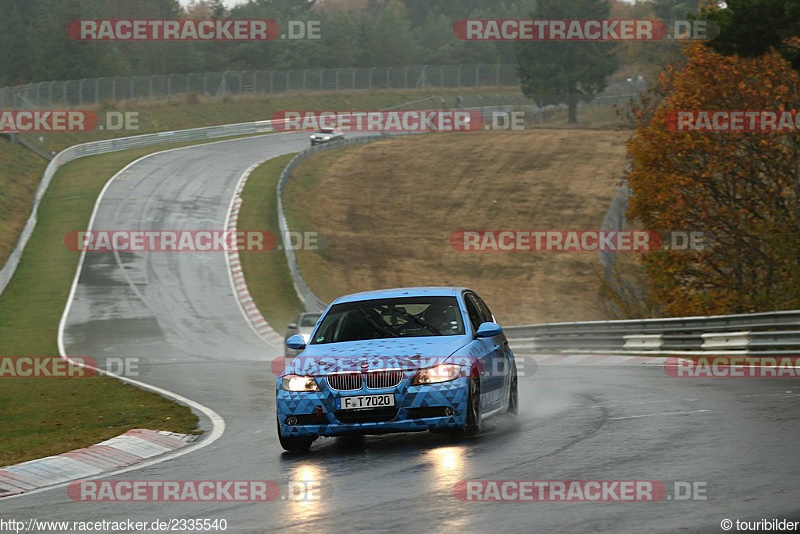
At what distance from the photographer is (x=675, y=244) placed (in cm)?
3278

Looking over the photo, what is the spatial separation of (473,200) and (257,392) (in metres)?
44.4

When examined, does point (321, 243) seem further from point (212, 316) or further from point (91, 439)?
point (91, 439)

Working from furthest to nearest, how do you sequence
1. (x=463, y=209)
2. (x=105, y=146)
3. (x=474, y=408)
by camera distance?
(x=105, y=146), (x=463, y=209), (x=474, y=408)

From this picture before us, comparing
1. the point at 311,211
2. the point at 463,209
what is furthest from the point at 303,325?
the point at 463,209

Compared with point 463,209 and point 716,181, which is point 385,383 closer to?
point 716,181

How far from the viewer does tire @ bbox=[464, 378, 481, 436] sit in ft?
35.7

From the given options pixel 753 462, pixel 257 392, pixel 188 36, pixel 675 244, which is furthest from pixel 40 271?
pixel 188 36

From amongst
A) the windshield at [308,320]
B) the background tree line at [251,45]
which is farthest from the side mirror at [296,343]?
the background tree line at [251,45]

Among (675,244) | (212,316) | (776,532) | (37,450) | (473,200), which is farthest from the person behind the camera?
(473,200)

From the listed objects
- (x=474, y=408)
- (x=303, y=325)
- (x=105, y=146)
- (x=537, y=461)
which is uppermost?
(x=105, y=146)

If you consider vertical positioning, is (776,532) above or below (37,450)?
above

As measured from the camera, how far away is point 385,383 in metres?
10.7

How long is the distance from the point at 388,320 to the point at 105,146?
Answer: 209ft

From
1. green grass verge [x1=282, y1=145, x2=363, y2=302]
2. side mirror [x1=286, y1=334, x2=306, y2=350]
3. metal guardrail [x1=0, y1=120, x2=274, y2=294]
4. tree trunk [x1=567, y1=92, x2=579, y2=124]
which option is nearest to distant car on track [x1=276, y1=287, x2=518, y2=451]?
side mirror [x1=286, y1=334, x2=306, y2=350]
